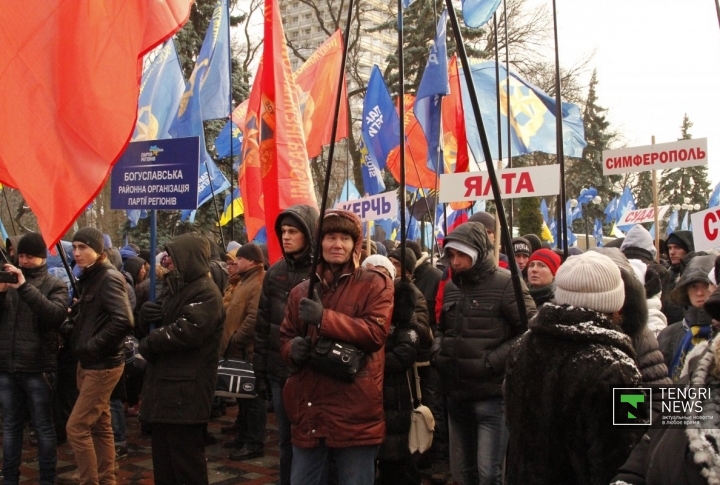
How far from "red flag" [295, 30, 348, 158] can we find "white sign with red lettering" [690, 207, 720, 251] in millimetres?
6123

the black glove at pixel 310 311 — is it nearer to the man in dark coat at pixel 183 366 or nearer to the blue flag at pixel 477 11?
the man in dark coat at pixel 183 366

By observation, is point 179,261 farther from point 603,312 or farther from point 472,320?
point 603,312

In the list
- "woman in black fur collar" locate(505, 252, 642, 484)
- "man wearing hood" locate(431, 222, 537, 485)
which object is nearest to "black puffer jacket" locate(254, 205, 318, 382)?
"man wearing hood" locate(431, 222, 537, 485)

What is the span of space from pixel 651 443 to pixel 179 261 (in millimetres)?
3316

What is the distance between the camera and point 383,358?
393 centimetres

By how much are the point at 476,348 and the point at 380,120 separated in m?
7.92

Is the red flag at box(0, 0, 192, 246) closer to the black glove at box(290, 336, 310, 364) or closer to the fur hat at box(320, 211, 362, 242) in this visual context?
the fur hat at box(320, 211, 362, 242)

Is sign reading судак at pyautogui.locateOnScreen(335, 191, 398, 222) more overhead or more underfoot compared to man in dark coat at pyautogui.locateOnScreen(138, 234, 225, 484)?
more overhead

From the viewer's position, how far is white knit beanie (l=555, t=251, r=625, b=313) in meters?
2.78

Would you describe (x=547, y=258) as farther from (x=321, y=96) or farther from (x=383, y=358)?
(x=321, y=96)

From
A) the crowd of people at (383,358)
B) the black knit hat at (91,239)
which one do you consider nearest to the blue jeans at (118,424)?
the crowd of people at (383,358)

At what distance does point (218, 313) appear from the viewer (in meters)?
4.71

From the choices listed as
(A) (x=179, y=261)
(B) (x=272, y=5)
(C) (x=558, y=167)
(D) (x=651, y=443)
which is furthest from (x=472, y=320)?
(B) (x=272, y=5)

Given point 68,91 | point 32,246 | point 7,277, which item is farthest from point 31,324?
point 68,91
